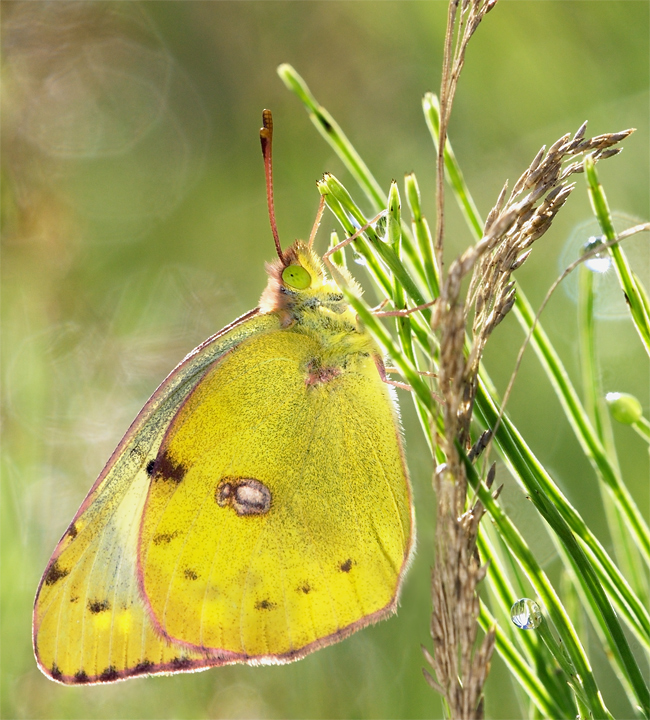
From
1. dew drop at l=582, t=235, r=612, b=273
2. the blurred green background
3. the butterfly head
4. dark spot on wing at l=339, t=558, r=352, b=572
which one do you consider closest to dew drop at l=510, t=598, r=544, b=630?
dew drop at l=582, t=235, r=612, b=273

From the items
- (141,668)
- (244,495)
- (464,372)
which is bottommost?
(141,668)

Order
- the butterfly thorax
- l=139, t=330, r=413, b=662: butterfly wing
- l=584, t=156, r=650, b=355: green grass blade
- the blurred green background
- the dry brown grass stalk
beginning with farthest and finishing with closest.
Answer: the blurred green background
the butterfly thorax
l=139, t=330, r=413, b=662: butterfly wing
l=584, t=156, r=650, b=355: green grass blade
the dry brown grass stalk

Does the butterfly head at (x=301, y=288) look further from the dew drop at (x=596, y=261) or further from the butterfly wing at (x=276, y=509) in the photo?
the dew drop at (x=596, y=261)

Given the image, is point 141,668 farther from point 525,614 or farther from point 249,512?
point 525,614

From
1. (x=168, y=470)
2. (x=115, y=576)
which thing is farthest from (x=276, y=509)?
(x=115, y=576)

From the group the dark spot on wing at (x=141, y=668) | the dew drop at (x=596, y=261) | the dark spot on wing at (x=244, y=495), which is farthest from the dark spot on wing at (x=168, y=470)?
the dew drop at (x=596, y=261)

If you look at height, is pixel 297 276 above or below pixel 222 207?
below

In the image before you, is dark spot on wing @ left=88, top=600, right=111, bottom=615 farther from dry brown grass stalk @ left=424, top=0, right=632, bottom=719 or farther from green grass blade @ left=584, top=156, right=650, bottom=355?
green grass blade @ left=584, top=156, right=650, bottom=355
